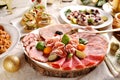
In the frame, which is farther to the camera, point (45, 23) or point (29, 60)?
point (45, 23)

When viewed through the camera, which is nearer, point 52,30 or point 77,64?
point 77,64

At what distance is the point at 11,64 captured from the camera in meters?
0.88

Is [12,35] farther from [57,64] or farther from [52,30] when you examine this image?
[57,64]

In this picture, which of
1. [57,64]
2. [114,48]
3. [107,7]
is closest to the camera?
[57,64]

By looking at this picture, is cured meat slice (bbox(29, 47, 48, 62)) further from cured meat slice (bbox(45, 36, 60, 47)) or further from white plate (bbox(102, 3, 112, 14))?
white plate (bbox(102, 3, 112, 14))

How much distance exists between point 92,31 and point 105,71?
0.22 meters

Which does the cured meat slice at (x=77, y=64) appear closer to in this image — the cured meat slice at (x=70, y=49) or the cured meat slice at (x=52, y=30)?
the cured meat slice at (x=70, y=49)

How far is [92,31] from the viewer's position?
1028 mm

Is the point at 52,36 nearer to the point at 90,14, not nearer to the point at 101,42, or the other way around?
the point at 101,42

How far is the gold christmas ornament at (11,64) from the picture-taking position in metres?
0.87

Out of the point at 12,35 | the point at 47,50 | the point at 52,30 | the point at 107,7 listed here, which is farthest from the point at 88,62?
the point at 107,7

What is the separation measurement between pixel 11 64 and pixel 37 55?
11cm

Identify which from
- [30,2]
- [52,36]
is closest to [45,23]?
[52,36]

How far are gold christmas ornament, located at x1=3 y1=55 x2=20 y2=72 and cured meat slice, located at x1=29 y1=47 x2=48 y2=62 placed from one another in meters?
0.06
